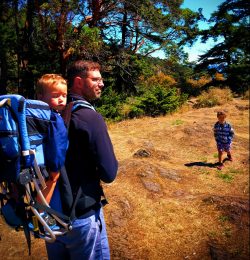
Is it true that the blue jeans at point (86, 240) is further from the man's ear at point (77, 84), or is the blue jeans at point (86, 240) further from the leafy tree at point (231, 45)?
the leafy tree at point (231, 45)

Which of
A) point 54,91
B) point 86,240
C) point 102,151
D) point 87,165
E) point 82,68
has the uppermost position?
point 82,68

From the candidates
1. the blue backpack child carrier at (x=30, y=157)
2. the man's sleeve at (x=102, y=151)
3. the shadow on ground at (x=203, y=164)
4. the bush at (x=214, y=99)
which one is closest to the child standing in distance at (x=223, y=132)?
the shadow on ground at (x=203, y=164)

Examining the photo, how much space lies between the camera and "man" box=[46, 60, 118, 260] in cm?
193

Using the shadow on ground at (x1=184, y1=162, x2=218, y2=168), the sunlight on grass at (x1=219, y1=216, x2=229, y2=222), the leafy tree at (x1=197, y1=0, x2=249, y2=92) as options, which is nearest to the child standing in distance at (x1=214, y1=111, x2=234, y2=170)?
the shadow on ground at (x1=184, y1=162, x2=218, y2=168)

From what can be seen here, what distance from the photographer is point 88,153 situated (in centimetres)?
196

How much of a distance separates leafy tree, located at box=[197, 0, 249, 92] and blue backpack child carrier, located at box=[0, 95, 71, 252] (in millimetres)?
21592

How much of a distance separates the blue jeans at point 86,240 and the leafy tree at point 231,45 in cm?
2127

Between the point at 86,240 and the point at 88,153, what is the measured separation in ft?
2.06

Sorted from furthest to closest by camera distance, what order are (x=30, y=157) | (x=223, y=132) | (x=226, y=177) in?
(x=223, y=132) → (x=226, y=177) → (x=30, y=157)

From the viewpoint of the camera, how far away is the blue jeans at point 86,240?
2.05m

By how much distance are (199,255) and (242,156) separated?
16.8 ft

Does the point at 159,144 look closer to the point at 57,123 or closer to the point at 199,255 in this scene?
the point at 199,255

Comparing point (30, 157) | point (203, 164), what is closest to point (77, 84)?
point (30, 157)

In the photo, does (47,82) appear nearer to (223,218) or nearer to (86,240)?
(86,240)
